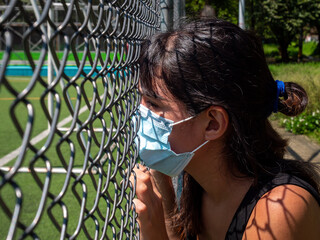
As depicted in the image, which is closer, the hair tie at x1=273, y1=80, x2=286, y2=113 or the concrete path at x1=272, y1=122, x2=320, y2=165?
the hair tie at x1=273, y1=80, x2=286, y2=113

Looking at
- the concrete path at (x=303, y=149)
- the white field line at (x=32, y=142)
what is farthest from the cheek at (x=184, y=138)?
the white field line at (x=32, y=142)

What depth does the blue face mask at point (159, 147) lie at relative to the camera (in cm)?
148

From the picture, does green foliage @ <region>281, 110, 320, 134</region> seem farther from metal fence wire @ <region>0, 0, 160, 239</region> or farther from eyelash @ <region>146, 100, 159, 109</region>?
eyelash @ <region>146, 100, 159, 109</region>

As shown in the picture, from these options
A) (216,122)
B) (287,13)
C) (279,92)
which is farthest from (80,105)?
(287,13)

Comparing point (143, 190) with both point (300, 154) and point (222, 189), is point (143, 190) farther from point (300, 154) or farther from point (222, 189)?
point (300, 154)

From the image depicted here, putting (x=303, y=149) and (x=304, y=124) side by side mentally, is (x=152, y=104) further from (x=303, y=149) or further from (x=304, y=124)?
(x=304, y=124)

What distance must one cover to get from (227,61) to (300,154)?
4.06 meters

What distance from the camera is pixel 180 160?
150cm

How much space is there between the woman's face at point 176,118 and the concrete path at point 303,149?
3360 mm

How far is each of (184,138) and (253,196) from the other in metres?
0.34

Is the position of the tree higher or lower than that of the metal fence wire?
lower

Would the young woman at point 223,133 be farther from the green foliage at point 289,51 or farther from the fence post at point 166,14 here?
the green foliage at point 289,51

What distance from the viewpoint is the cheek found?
148 centimetres

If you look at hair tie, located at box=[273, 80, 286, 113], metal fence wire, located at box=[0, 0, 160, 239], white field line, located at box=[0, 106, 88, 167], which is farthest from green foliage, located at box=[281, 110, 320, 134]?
A: hair tie, located at box=[273, 80, 286, 113]
